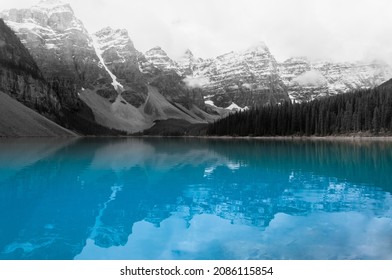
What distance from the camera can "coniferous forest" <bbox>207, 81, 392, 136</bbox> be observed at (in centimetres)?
13912

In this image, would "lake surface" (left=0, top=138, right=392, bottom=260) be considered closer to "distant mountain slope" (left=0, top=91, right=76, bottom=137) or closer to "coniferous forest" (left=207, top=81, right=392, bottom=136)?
"coniferous forest" (left=207, top=81, right=392, bottom=136)

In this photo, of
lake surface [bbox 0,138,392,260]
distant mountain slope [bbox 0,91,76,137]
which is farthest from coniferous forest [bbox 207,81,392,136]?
lake surface [bbox 0,138,392,260]

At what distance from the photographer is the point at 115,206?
24609 mm

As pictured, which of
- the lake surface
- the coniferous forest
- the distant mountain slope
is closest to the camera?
the lake surface

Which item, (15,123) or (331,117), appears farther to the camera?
(15,123)

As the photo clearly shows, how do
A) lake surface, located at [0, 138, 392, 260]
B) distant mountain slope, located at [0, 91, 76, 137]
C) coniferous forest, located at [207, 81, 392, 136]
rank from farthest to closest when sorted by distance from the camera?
distant mountain slope, located at [0, 91, 76, 137], coniferous forest, located at [207, 81, 392, 136], lake surface, located at [0, 138, 392, 260]

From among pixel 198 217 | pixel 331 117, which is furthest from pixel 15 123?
pixel 198 217

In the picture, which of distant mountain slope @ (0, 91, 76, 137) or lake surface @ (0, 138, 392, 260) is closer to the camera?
lake surface @ (0, 138, 392, 260)

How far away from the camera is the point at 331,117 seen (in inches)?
6201

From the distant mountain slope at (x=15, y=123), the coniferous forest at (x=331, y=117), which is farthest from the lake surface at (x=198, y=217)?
the distant mountain slope at (x=15, y=123)

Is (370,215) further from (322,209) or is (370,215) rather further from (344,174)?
(344,174)

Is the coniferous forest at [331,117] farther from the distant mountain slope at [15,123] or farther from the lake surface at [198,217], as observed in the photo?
the lake surface at [198,217]

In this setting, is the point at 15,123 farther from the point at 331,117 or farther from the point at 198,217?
the point at 198,217
